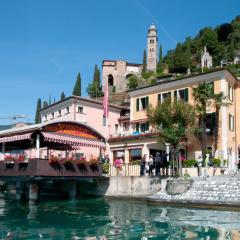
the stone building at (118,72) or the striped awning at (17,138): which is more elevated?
the stone building at (118,72)

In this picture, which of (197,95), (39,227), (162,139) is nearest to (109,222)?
(39,227)

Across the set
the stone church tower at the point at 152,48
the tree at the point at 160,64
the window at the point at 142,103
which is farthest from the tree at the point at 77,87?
the window at the point at 142,103

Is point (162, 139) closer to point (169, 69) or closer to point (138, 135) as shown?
point (138, 135)

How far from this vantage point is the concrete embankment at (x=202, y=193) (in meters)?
23.4

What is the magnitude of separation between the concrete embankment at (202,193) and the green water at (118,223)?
123cm

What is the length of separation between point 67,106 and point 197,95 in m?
20.5

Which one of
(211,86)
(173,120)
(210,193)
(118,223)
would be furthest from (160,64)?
(118,223)

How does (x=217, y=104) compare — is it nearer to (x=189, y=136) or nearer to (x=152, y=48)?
(x=189, y=136)

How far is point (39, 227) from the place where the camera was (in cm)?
1725

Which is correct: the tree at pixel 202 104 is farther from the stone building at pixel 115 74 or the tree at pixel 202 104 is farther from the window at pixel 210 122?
the stone building at pixel 115 74

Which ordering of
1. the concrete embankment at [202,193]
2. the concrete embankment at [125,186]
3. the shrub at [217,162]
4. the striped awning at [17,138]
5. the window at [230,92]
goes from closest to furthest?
the concrete embankment at [202,193] < the striped awning at [17,138] < the concrete embankment at [125,186] < the shrub at [217,162] < the window at [230,92]

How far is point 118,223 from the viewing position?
60.2 ft

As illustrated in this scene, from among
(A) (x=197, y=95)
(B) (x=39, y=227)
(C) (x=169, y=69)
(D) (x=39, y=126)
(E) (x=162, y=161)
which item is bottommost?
(B) (x=39, y=227)

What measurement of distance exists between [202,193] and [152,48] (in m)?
128
